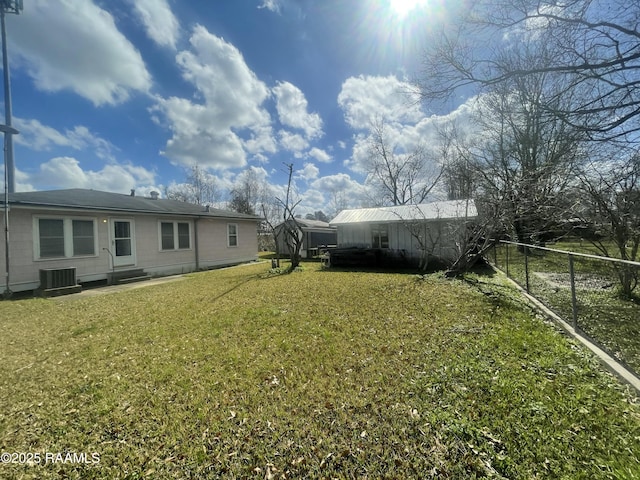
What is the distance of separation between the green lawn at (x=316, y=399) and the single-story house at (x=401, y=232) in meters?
→ 7.31

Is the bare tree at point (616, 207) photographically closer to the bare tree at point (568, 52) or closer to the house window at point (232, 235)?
the bare tree at point (568, 52)

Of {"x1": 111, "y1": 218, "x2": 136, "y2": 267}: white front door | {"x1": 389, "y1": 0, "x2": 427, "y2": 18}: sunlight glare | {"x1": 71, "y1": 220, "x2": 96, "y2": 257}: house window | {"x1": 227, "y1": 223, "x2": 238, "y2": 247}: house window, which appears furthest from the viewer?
{"x1": 227, "y1": 223, "x2": 238, "y2": 247}: house window

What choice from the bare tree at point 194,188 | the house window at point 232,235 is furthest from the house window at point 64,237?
the bare tree at point 194,188

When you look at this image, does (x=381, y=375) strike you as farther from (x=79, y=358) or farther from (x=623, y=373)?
(x=79, y=358)

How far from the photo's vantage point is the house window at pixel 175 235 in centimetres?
1172

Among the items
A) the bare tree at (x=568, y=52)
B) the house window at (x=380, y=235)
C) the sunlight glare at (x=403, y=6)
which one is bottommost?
the house window at (x=380, y=235)

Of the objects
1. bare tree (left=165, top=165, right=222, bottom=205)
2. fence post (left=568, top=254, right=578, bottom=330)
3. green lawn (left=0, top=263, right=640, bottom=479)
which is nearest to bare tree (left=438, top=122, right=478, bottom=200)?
fence post (left=568, top=254, right=578, bottom=330)

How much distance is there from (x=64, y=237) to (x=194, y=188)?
2600 centimetres

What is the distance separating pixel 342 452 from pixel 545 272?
650 cm

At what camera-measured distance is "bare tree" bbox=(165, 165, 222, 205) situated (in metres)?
32.5

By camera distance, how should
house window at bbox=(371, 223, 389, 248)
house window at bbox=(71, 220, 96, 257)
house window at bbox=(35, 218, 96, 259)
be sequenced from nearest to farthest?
house window at bbox=(35, 218, 96, 259) < house window at bbox=(71, 220, 96, 257) < house window at bbox=(371, 223, 389, 248)

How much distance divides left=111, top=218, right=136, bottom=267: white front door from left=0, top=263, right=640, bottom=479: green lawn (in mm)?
4890

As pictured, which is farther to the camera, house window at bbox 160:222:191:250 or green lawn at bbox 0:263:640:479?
house window at bbox 160:222:191:250

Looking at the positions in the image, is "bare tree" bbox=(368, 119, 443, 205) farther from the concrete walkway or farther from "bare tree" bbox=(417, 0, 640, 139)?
the concrete walkway
